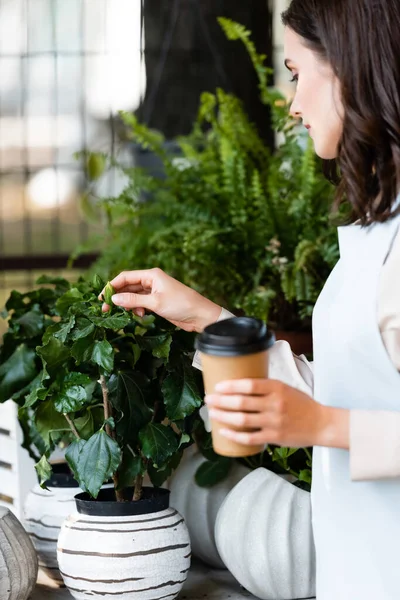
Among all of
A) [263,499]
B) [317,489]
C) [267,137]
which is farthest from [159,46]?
[317,489]

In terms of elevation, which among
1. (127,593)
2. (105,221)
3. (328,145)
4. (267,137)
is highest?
(328,145)

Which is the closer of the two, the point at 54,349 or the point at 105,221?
the point at 54,349

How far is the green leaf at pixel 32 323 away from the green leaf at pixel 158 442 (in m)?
0.29

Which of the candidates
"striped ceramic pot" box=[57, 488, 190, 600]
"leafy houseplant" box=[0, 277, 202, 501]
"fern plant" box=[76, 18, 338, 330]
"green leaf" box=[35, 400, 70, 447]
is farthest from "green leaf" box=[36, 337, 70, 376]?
"fern plant" box=[76, 18, 338, 330]

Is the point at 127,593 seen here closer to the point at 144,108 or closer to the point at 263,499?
the point at 263,499

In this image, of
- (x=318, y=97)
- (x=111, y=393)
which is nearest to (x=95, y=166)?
(x=111, y=393)

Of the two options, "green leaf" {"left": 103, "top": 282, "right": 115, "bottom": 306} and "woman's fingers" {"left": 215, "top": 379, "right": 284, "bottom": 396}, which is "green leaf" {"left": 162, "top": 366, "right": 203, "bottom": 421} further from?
"woman's fingers" {"left": 215, "top": 379, "right": 284, "bottom": 396}

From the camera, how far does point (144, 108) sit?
2.59 meters

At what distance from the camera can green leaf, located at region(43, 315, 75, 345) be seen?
129 cm

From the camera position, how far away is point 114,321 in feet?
4.15

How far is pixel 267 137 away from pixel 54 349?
1.41m

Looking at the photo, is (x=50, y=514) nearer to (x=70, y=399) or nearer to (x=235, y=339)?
(x=70, y=399)

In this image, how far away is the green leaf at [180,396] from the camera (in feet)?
4.42

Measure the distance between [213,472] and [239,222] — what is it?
22.2 inches
